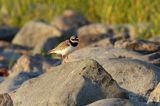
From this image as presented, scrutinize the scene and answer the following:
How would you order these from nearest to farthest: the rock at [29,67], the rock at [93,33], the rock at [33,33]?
the rock at [29,67] < the rock at [93,33] < the rock at [33,33]

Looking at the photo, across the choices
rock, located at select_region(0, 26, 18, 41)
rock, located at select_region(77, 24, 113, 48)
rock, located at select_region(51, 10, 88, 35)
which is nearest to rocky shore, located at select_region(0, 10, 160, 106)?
rock, located at select_region(77, 24, 113, 48)

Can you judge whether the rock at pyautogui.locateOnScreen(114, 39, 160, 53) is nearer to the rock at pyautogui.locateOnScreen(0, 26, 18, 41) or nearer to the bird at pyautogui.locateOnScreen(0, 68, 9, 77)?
the bird at pyautogui.locateOnScreen(0, 68, 9, 77)

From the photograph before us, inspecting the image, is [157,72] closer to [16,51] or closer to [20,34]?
[16,51]

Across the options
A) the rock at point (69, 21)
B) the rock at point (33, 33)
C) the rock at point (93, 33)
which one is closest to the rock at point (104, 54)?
the rock at point (93, 33)

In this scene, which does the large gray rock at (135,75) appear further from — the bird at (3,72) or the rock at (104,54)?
the bird at (3,72)

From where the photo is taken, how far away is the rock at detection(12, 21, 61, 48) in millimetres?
15891

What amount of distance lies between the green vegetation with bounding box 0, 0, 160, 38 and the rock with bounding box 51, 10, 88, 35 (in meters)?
0.22

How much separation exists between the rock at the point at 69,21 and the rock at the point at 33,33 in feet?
2.25

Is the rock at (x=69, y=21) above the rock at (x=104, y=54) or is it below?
above

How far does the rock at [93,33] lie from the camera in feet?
48.1

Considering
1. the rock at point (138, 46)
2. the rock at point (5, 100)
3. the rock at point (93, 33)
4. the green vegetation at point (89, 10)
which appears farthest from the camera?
the green vegetation at point (89, 10)

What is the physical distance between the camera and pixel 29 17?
691 inches

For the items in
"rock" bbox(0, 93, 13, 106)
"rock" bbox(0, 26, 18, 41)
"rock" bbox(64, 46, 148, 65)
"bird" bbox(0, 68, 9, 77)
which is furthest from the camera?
"rock" bbox(0, 26, 18, 41)

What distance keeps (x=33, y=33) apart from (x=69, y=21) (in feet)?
4.76
